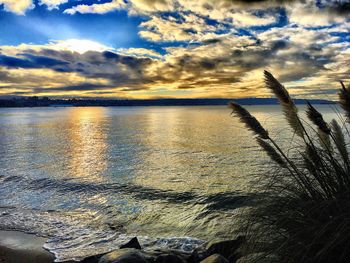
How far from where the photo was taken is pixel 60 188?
60.5 feet

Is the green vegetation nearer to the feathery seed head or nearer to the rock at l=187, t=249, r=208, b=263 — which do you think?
the feathery seed head

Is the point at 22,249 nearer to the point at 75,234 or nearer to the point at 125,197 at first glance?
the point at 75,234

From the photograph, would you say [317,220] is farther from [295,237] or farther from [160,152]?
[160,152]

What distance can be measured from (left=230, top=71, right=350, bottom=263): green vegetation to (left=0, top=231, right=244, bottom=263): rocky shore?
1.03m

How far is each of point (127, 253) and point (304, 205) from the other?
402 centimetres

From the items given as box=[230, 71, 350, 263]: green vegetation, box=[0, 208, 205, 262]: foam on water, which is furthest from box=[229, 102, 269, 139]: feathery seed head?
box=[0, 208, 205, 262]: foam on water

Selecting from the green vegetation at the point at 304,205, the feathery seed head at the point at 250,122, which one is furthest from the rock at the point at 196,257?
the feathery seed head at the point at 250,122

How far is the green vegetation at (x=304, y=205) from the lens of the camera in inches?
144

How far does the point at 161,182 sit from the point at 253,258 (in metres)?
15.0

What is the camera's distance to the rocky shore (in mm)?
6520

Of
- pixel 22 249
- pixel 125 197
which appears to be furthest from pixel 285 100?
pixel 125 197

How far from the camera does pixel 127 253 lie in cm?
674

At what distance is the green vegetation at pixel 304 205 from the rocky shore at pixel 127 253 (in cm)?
103

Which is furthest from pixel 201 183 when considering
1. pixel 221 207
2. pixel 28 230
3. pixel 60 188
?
pixel 28 230
